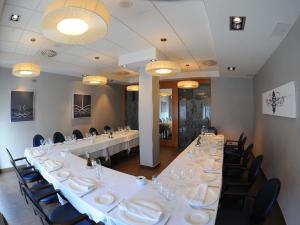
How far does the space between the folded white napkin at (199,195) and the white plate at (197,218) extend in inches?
4.2

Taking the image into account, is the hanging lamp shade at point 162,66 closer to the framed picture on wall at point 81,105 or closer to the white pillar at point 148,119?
the white pillar at point 148,119

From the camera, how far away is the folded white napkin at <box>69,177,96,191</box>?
1.95 metres

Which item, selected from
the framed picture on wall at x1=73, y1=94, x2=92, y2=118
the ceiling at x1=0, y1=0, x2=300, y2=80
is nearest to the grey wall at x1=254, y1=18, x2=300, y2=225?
the ceiling at x1=0, y1=0, x2=300, y2=80

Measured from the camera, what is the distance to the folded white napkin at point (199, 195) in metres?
1.60

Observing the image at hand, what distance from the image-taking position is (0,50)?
14.0ft

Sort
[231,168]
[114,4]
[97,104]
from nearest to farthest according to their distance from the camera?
[114,4]
[231,168]
[97,104]

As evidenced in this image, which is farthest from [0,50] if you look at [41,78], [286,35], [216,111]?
[216,111]

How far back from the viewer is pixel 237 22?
7.89 feet

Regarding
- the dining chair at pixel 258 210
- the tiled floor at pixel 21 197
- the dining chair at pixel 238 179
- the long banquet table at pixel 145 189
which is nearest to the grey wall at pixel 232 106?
the tiled floor at pixel 21 197

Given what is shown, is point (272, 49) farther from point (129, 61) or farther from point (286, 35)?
point (129, 61)

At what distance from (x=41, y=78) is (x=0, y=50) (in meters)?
1.53

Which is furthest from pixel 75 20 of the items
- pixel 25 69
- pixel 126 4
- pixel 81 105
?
pixel 81 105

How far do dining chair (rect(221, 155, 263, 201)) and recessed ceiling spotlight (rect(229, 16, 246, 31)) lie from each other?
5.77 ft

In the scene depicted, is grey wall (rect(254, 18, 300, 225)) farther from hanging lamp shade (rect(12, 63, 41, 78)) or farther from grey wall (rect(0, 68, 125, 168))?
grey wall (rect(0, 68, 125, 168))
